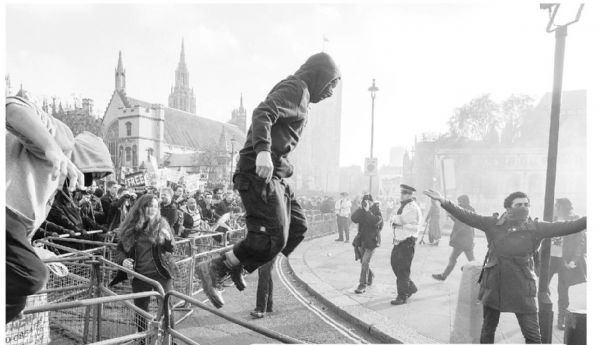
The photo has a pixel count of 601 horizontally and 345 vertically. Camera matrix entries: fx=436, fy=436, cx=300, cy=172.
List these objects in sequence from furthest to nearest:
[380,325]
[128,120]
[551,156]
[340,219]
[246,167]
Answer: [128,120], [340,219], [380,325], [551,156], [246,167]

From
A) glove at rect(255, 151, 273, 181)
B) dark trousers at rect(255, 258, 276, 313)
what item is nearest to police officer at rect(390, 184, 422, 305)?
dark trousers at rect(255, 258, 276, 313)

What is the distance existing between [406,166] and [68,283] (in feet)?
286

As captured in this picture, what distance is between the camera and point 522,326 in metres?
4.20

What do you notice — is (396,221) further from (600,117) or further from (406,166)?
(406,166)

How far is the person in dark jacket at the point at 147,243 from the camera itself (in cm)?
512

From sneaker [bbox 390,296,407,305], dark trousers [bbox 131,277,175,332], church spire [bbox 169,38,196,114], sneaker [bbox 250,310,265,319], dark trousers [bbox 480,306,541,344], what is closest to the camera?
dark trousers [bbox 131,277,175,332]

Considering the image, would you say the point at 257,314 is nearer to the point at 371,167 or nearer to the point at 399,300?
the point at 399,300

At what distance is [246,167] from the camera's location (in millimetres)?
2709

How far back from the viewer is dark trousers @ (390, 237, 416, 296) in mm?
6695

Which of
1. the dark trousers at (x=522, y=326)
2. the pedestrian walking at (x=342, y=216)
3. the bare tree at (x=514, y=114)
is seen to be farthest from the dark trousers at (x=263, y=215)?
the bare tree at (x=514, y=114)

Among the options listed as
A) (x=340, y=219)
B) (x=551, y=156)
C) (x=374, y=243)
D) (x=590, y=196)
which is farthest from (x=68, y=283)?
(x=340, y=219)

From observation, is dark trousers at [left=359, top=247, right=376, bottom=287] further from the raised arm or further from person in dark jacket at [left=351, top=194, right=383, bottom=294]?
the raised arm

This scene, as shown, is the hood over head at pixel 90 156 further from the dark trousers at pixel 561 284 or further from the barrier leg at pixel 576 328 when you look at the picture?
the dark trousers at pixel 561 284

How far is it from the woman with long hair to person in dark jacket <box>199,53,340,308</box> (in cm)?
235
